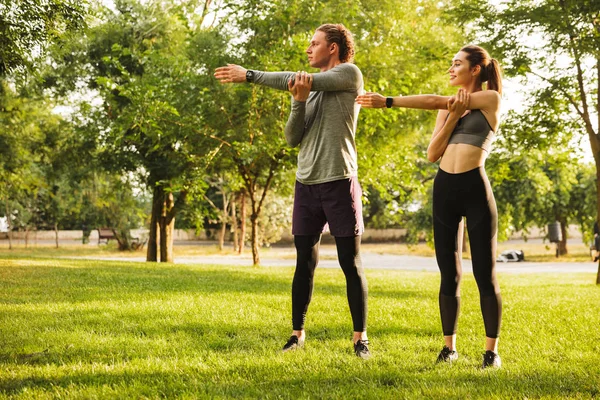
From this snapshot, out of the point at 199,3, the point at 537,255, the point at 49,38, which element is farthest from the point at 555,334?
the point at 537,255

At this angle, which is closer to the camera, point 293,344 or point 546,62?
point 293,344

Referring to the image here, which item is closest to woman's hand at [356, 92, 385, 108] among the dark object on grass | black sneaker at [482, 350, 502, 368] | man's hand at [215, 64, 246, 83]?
man's hand at [215, 64, 246, 83]

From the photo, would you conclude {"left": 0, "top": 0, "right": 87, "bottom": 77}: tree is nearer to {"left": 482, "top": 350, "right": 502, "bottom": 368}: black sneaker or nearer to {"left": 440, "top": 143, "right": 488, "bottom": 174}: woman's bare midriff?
{"left": 440, "top": 143, "right": 488, "bottom": 174}: woman's bare midriff

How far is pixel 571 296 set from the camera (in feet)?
28.6

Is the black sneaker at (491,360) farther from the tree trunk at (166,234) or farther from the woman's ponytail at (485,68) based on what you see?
the tree trunk at (166,234)

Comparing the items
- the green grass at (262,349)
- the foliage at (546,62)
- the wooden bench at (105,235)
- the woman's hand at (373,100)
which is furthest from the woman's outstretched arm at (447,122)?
the wooden bench at (105,235)

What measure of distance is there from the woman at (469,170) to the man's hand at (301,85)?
0.35 m

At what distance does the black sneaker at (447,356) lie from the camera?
12.7ft

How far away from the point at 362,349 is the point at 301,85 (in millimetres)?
1781

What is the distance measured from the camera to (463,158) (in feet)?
12.4

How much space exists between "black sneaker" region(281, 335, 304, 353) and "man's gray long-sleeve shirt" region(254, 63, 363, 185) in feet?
3.63

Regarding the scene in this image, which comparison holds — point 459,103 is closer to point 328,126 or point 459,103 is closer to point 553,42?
point 328,126

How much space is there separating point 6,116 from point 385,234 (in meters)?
42.4

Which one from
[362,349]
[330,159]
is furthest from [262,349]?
[330,159]
